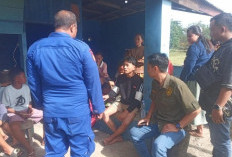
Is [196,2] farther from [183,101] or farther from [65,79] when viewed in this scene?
[65,79]

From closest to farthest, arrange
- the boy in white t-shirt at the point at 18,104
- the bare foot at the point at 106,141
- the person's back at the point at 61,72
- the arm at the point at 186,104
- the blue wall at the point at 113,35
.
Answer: the person's back at the point at 61,72 → the arm at the point at 186,104 → the boy in white t-shirt at the point at 18,104 → the bare foot at the point at 106,141 → the blue wall at the point at 113,35

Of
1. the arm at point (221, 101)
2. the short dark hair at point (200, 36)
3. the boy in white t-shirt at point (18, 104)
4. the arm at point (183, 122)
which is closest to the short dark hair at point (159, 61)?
the arm at point (183, 122)

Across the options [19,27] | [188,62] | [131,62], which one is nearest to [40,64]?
[131,62]

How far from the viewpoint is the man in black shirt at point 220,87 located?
7.16 ft

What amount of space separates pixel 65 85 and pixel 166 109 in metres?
1.29

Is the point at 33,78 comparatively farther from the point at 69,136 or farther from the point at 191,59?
the point at 191,59

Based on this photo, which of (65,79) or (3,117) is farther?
(3,117)

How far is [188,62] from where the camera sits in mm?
3521

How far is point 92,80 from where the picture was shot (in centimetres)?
222

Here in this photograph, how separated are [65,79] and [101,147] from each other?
6.21ft

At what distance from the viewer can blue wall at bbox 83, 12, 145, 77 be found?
25.1ft

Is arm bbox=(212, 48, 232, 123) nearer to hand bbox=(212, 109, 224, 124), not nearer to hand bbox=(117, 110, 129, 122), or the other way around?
hand bbox=(212, 109, 224, 124)

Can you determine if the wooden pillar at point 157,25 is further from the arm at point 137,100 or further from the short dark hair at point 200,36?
the arm at point 137,100

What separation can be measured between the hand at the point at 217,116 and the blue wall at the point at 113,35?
5.53 meters
